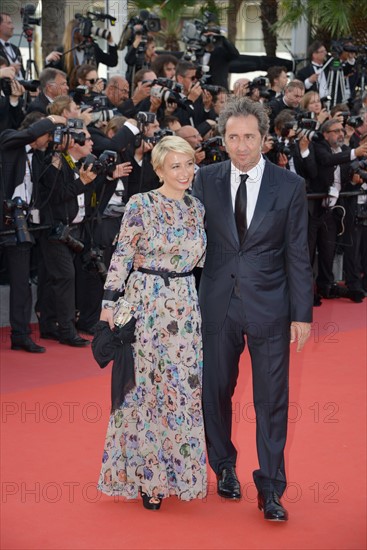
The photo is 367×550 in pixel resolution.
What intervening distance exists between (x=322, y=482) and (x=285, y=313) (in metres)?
0.95

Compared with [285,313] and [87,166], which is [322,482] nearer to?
[285,313]

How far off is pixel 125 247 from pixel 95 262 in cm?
317

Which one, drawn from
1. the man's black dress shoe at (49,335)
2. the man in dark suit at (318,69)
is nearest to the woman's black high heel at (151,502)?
the man's black dress shoe at (49,335)

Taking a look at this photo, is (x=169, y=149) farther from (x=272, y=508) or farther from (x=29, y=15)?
(x=29, y=15)

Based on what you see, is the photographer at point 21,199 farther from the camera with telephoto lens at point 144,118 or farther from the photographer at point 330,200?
the photographer at point 330,200

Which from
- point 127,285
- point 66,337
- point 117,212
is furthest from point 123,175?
point 127,285

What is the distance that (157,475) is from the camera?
14.2 ft

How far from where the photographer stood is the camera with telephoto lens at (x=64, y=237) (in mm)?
7035

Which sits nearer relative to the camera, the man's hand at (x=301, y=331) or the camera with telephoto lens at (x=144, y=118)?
the man's hand at (x=301, y=331)

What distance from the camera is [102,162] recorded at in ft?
22.8

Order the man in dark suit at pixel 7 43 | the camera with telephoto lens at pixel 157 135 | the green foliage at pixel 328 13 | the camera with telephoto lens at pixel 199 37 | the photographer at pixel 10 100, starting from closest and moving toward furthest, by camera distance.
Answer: the photographer at pixel 10 100 → the camera with telephoto lens at pixel 157 135 → the man in dark suit at pixel 7 43 → the camera with telephoto lens at pixel 199 37 → the green foliage at pixel 328 13

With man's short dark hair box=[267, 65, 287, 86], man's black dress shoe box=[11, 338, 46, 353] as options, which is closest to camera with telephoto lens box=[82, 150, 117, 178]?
man's black dress shoe box=[11, 338, 46, 353]

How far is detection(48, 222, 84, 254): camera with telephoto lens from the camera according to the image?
Result: 7.04 m

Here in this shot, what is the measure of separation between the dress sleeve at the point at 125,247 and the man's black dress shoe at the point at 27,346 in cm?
297
